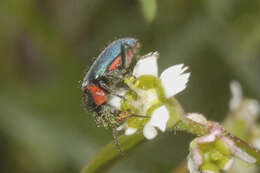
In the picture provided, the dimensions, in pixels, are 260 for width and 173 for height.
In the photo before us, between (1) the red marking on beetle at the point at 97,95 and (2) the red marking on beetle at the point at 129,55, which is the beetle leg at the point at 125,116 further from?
(2) the red marking on beetle at the point at 129,55

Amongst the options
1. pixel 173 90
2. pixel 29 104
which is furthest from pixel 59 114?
pixel 173 90

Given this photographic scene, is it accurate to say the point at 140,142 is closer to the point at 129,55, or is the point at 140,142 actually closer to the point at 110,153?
the point at 110,153

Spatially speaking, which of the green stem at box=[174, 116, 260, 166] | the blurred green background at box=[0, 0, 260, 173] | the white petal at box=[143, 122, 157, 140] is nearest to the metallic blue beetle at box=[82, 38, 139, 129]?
the white petal at box=[143, 122, 157, 140]

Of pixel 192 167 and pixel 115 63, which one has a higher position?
pixel 115 63

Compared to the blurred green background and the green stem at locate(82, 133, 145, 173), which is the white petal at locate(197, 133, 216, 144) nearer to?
the green stem at locate(82, 133, 145, 173)

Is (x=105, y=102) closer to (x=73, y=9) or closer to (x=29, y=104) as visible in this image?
(x=29, y=104)

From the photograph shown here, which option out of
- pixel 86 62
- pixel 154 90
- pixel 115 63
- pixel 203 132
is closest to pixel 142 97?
pixel 154 90

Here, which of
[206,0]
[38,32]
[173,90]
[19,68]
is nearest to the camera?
[173,90]
